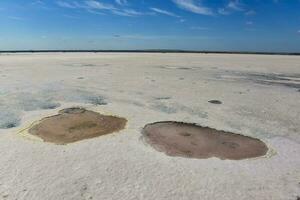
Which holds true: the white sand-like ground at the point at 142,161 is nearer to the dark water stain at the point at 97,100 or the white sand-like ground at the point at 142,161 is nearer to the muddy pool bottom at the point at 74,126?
the dark water stain at the point at 97,100

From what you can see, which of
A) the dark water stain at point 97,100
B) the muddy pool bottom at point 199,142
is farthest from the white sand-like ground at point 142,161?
the muddy pool bottom at point 199,142

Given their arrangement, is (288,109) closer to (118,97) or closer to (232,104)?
(232,104)

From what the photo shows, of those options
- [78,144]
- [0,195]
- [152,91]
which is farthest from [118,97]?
[0,195]

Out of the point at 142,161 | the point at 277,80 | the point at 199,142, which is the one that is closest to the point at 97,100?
the point at 199,142

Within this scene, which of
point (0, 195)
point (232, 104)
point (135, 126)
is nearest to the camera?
point (0, 195)

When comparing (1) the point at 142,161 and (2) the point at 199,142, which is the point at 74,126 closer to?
(1) the point at 142,161
